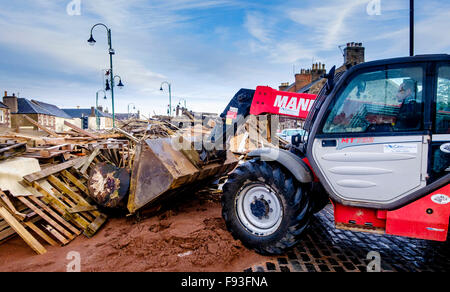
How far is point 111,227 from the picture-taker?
4.49 meters

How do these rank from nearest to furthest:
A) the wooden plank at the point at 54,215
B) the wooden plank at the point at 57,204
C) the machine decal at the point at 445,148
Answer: the machine decal at the point at 445,148, the wooden plank at the point at 54,215, the wooden plank at the point at 57,204

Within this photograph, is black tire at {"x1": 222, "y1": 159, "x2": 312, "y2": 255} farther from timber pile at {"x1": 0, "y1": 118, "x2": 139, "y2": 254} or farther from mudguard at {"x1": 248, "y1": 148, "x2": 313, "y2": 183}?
timber pile at {"x1": 0, "y1": 118, "x2": 139, "y2": 254}

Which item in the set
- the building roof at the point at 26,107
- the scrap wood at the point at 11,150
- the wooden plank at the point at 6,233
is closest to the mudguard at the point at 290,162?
the wooden plank at the point at 6,233

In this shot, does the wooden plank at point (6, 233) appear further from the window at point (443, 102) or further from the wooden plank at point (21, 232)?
the window at point (443, 102)

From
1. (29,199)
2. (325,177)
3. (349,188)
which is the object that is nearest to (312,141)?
(325,177)

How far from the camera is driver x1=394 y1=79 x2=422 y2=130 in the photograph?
2.73m

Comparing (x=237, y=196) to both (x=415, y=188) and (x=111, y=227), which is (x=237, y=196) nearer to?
(x=415, y=188)

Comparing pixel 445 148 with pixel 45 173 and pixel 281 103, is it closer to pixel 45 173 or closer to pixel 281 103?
pixel 281 103

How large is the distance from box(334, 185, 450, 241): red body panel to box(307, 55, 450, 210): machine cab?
0.27 ft

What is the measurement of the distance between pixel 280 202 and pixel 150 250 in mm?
1802

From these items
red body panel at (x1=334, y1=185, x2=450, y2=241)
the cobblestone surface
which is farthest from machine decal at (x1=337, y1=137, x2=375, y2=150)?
the cobblestone surface

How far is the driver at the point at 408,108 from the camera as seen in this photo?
2727 mm
